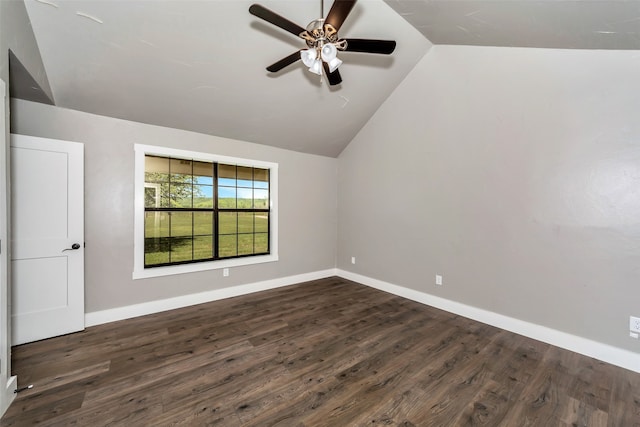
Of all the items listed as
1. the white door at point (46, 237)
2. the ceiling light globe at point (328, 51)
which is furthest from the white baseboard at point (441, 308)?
the ceiling light globe at point (328, 51)

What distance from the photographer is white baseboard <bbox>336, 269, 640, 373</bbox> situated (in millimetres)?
2326

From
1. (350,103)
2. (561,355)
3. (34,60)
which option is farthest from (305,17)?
(561,355)

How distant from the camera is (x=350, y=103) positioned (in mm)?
3934

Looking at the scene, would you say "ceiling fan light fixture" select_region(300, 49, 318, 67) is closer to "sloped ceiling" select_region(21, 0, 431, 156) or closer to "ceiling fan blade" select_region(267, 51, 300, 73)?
"ceiling fan blade" select_region(267, 51, 300, 73)

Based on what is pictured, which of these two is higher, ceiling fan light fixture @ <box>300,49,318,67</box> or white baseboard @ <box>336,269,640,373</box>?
ceiling fan light fixture @ <box>300,49,318,67</box>

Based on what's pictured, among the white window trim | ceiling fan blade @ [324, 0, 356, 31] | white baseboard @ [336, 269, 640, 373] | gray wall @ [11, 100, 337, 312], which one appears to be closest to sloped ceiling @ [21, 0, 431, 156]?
gray wall @ [11, 100, 337, 312]

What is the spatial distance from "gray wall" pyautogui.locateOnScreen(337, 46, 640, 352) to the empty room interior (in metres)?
0.02

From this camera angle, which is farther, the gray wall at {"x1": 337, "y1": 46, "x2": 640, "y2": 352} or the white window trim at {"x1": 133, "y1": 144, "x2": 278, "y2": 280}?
the white window trim at {"x1": 133, "y1": 144, "x2": 278, "y2": 280}

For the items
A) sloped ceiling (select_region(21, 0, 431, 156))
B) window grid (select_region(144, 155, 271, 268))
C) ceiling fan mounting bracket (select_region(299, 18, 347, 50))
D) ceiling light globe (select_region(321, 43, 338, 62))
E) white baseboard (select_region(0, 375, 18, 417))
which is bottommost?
white baseboard (select_region(0, 375, 18, 417))

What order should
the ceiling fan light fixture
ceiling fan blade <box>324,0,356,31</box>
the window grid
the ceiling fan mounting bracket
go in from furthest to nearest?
the window grid
the ceiling fan light fixture
the ceiling fan mounting bracket
ceiling fan blade <box>324,0,356,31</box>

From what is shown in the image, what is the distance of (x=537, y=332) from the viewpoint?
2775mm

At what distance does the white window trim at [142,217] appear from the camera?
126 inches

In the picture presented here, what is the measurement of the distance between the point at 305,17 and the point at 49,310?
3966mm

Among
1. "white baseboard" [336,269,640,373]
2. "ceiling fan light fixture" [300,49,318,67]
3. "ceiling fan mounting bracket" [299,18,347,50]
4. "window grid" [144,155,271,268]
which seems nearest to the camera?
"ceiling fan mounting bracket" [299,18,347,50]
